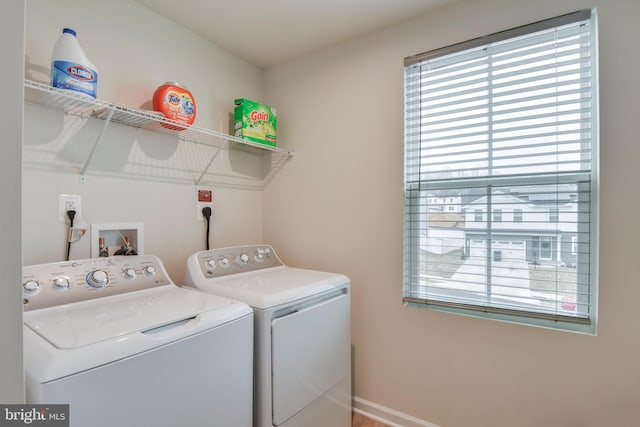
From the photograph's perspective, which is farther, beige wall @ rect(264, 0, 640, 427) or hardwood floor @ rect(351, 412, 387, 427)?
hardwood floor @ rect(351, 412, 387, 427)

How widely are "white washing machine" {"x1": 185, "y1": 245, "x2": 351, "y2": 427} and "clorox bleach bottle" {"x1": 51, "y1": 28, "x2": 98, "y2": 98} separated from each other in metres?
0.91

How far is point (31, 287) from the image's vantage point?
110 centimetres

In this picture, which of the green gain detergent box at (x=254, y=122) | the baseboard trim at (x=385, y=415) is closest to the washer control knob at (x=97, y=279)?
the green gain detergent box at (x=254, y=122)

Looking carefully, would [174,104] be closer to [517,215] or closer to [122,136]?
[122,136]

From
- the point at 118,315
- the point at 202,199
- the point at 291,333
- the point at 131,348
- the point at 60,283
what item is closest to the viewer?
the point at 131,348

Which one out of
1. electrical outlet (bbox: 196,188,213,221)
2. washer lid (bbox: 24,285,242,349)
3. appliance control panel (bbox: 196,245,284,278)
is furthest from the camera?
electrical outlet (bbox: 196,188,213,221)

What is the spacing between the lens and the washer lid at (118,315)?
0.89 m

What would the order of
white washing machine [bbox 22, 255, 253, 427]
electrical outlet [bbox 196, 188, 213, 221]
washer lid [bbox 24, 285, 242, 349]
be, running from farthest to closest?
electrical outlet [bbox 196, 188, 213, 221]
washer lid [bbox 24, 285, 242, 349]
white washing machine [bbox 22, 255, 253, 427]

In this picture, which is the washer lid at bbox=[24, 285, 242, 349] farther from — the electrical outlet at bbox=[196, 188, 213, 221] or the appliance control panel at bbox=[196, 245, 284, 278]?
the electrical outlet at bbox=[196, 188, 213, 221]

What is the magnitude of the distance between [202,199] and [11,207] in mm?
1537

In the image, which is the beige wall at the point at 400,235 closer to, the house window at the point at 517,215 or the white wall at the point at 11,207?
the house window at the point at 517,215

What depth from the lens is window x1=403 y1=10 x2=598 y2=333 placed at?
4.58ft

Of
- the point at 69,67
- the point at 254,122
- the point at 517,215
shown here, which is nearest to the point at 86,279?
the point at 69,67

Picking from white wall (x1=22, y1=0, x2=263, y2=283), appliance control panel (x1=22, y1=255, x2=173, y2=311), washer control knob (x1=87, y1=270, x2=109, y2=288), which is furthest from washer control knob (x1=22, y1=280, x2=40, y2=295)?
white wall (x1=22, y1=0, x2=263, y2=283)
